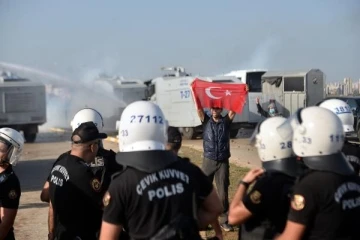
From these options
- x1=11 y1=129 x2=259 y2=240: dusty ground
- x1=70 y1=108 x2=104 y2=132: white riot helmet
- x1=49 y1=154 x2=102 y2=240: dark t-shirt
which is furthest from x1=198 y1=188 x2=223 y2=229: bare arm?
x1=11 y1=129 x2=259 y2=240: dusty ground

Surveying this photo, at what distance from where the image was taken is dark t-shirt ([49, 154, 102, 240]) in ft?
14.2

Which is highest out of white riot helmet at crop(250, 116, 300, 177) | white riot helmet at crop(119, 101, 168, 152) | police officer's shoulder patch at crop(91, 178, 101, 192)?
white riot helmet at crop(119, 101, 168, 152)

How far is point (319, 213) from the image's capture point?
10.3 feet

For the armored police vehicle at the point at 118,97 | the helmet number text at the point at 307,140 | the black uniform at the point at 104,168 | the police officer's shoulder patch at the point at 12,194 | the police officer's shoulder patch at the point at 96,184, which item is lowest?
the armored police vehicle at the point at 118,97

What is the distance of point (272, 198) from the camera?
337 cm

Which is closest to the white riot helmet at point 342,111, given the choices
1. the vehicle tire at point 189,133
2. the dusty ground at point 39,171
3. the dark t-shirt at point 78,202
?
the dark t-shirt at point 78,202

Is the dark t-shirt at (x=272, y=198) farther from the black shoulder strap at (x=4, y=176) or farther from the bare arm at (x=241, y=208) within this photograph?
the black shoulder strap at (x=4, y=176)

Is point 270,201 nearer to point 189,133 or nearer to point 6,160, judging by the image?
point 6,160

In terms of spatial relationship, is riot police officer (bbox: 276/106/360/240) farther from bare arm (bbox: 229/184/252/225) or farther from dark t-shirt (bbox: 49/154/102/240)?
dark t-shirt (bbox: 49/154/102/240)

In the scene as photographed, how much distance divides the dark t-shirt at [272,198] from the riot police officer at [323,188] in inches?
6.3

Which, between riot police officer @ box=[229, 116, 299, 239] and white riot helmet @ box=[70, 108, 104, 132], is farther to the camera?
white riot helmet @ box=[70, 108, 104, 132]

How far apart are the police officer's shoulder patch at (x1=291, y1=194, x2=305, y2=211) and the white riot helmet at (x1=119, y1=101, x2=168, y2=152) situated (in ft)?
2.52

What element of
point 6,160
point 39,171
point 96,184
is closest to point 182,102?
point 39,171

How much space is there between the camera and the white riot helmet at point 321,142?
3234 mm
